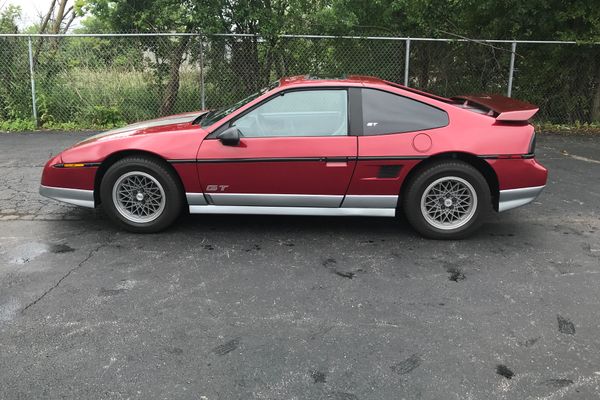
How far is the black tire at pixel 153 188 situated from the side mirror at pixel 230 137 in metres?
0.58

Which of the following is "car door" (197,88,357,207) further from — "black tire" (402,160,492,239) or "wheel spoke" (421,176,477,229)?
"wheel spoke" (421,176,477,229)

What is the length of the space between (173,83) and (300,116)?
21.8ft

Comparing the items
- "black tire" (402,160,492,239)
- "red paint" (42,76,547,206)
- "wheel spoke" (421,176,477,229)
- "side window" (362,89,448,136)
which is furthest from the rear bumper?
"wheel spoke" (421,176,477,229)

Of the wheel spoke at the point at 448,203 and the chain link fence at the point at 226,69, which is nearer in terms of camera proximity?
the wheel spoke at the point at 448,203

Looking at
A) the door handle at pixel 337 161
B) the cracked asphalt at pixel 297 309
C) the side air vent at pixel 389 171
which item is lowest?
the cracked asphalt at pixel 297 309

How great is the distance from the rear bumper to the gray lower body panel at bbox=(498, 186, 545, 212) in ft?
12.3

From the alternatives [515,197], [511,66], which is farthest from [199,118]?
[511,66]

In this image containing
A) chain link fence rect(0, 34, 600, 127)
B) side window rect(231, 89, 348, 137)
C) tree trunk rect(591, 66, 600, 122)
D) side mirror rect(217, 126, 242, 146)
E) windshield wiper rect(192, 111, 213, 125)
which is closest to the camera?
side mirror rect(217, 126, 242, 146)

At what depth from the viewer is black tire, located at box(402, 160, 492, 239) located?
4.61 metres

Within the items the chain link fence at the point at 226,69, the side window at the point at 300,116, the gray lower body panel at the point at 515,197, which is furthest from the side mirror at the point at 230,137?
the chain link fence at the point at 226,69

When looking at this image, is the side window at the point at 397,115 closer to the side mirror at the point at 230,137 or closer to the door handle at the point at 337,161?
the door handle at the point at 337,161

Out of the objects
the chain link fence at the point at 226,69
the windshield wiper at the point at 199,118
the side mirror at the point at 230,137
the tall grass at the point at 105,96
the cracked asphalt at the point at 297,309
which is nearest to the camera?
the cracked asphalt at the point at 297,309

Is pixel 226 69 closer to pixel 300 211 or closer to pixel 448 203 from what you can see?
pixel 300 211

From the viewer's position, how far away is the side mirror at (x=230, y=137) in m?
4.57
